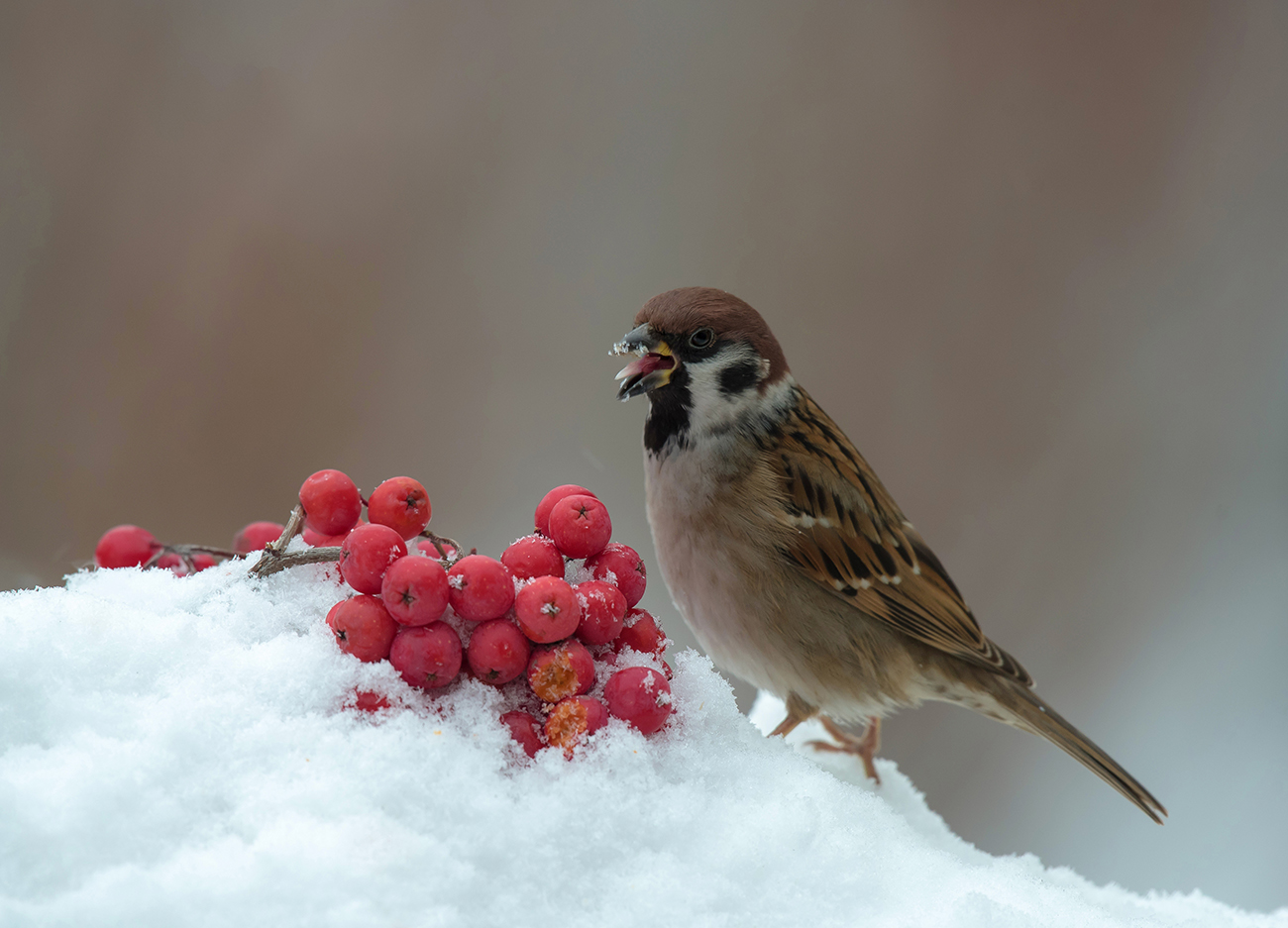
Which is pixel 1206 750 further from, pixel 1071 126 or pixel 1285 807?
pixel 1071 126

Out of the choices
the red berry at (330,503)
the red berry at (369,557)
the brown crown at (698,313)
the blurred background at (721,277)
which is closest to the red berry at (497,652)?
the red berry at (369,557)

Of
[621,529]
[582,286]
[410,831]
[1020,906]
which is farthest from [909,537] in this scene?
[582,286]

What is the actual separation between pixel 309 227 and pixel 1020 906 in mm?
3307

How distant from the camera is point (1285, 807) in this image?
103 inches

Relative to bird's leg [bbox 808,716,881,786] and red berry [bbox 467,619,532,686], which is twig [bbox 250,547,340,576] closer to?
red berry [bbox 467,619,532,686]

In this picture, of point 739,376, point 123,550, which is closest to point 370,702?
point 123,550

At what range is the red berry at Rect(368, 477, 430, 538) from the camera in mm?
889

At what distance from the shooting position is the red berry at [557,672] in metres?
0.81

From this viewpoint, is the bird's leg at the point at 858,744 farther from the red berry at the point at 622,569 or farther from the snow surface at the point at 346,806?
the red berry at the point at 622,569

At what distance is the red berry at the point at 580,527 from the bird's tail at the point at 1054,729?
109cm

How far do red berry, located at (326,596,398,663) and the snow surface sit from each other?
0.02 meters

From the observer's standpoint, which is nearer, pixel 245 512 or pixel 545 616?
pixel 545 616

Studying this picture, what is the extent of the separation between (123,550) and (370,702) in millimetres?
561

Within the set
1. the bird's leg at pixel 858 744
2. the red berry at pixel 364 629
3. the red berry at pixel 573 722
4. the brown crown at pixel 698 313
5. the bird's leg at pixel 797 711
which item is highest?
the brown crown at pixel 698 313
